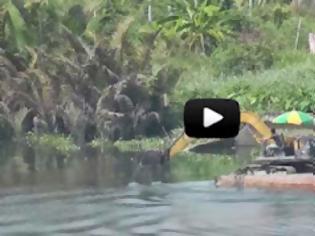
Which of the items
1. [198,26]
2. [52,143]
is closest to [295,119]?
[198,26]

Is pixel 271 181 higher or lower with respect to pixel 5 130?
lower

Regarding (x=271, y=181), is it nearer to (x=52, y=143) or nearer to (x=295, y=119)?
(x=295, y=119)

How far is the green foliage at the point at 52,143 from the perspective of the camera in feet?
6.97

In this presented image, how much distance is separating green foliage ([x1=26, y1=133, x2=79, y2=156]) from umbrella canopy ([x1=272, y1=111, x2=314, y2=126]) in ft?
2.02

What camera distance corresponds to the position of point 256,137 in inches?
81.9

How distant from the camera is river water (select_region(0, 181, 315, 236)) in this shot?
1984 millimetres

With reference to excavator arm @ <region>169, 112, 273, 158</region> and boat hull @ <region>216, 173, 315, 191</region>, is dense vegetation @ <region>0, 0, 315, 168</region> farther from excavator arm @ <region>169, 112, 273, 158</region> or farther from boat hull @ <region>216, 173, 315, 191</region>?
boat hull @ <region>216, 173, 315, 191</region>

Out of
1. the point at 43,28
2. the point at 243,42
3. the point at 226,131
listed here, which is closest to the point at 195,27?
the point at 243,42

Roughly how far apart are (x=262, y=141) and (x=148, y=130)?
1.13 feet

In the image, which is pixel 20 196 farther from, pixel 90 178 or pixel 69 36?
pixel 69 36

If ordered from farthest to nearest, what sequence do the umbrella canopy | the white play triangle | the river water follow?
the umbrella canopy → the river water → the white play triangle
